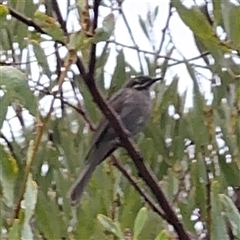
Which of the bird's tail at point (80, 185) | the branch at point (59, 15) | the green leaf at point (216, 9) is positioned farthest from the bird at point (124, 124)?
the branch at point (59, 15)

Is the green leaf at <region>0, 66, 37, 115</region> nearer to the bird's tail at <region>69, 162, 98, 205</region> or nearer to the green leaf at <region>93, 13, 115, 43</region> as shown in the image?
the green leaf at <region>93, 13, 115, 43</region>

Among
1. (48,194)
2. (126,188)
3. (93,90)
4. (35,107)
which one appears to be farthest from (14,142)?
(35,107)

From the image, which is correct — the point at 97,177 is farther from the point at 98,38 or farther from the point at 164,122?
the point at 98,38

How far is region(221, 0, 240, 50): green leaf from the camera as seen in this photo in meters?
1.02

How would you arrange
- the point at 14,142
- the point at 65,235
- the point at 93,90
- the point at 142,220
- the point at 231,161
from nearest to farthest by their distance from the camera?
1. the point at 142,220
2. the point at 93,90
3. the point at 65,235
4. the point at 231,161
5. the point at 14,142

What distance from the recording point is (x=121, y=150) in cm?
235

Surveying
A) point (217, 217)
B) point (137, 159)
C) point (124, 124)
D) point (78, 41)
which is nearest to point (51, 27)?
point (78, 41)

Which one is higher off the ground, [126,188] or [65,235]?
[126,188]

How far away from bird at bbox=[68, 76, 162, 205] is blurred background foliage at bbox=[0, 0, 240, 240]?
0.10ft

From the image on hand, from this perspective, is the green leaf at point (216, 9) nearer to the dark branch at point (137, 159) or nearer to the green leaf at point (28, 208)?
the dark branch at point (137, 159)

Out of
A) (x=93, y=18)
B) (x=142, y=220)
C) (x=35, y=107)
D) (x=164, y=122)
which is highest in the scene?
(x=164, y=122)

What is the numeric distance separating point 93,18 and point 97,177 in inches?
25.8

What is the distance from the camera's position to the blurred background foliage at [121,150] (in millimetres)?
1027

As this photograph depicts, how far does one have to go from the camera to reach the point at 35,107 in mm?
1046
